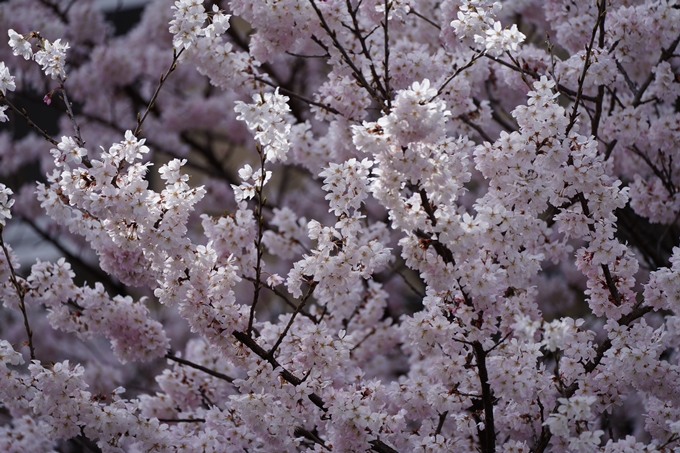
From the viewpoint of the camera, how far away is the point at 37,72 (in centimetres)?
669

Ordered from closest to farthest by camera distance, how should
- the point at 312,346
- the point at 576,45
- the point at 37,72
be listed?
the point at 312,346
the point at 576,45
the point at 37,72

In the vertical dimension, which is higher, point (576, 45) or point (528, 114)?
point (576, 45)

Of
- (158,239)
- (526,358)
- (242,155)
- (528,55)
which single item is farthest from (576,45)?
(242,155)

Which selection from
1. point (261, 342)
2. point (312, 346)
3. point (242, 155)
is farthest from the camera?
point (242, 155)

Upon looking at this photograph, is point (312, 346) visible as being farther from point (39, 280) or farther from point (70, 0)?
point (70, 0)

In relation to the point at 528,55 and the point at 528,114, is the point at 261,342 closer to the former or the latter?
the point at 528,114

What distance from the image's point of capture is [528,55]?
3.83m

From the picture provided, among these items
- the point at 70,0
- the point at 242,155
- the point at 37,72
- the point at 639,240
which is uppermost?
the point at 242,155

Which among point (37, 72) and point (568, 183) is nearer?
point (568, 183)

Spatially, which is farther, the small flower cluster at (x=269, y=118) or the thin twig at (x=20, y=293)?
the thin twig at (x=20, y=293)

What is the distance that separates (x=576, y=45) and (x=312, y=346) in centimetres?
224

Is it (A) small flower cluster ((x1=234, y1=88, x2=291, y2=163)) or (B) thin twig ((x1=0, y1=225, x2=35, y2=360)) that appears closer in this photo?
(A) small flower cluster ((x1=234, y1=88, x2=291, y2=163))

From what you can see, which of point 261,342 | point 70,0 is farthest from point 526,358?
point 70,0

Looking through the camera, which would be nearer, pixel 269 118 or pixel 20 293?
pixel 269 118
